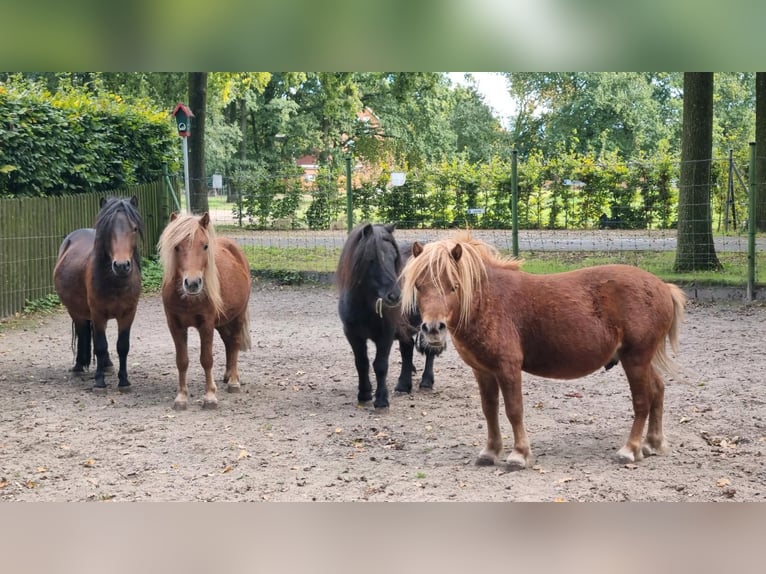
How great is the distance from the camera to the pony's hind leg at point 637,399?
4.54 meters

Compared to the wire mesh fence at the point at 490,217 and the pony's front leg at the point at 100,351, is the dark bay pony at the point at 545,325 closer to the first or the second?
the pony's front leg at the point at 100,351

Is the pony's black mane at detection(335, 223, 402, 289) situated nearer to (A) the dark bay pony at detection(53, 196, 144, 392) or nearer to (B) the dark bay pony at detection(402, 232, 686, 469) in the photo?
(B) the dark bay pony at detection(402, 232, 686, 469)

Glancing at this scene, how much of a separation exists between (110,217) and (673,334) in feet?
14.2

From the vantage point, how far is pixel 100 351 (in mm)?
6957

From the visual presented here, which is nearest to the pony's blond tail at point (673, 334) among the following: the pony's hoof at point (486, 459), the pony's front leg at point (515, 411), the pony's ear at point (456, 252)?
the pony's front leg at point (515, 411)

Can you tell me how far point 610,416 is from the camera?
5.77m

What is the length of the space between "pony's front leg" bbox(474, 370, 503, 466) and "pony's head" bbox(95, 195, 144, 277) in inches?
127

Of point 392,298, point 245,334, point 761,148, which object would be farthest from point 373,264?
point 761,148

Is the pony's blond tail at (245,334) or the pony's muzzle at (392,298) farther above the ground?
the pony's muzzle at (392,298)

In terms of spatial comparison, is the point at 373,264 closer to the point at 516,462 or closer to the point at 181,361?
the point at 181,361

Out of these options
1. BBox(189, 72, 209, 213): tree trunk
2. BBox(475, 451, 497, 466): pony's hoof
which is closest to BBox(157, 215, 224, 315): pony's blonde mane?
BBox(475, 451, 497, 466): pony's hoof

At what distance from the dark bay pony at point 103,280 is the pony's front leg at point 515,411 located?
3401 mm
